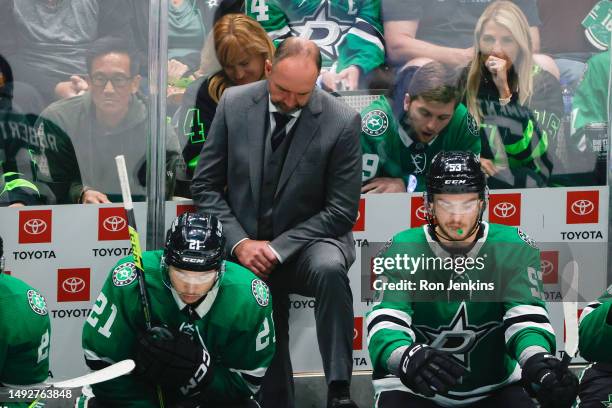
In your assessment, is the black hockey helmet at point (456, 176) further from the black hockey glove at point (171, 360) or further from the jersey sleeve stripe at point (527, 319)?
the black hockey glove at point (171, 360)

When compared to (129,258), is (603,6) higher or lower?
higher

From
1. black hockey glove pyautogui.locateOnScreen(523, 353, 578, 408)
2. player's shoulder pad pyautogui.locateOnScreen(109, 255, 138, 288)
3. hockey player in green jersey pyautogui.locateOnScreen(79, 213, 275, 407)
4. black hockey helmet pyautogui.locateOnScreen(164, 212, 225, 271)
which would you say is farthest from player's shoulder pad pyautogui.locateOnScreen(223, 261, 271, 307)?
black hockey glove pyautogui.locateOnScreen(523, 353, 578, 408)

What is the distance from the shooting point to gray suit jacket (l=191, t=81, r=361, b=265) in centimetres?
611

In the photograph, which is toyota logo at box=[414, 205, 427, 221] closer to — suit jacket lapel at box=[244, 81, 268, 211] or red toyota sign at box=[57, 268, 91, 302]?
suit jacket lapel at box=[244, 81, 268, 211]

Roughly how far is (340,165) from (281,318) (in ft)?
2.34

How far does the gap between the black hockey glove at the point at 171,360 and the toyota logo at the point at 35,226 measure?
134 centimetres

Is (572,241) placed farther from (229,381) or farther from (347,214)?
(229,381)

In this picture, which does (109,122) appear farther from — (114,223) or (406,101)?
(406,101)

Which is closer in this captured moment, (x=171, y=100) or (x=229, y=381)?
(x=229, y=381)

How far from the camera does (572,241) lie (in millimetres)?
6672

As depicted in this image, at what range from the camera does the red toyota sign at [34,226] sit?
21.1ft

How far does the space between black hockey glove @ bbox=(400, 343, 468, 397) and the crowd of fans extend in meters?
1.77

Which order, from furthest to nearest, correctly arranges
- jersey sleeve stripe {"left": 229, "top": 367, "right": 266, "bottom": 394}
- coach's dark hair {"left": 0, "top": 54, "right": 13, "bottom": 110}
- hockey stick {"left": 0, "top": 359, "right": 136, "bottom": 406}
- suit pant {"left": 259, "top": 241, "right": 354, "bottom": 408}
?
coach's dark hair {"left": 0, "top": 54, "right": 13, "bottom": 110}, suit pant {"left": 259, "top": 241, "right": 354, "bottom": 408}, jersey sleeve stripe {"left": 229, "top": 367, "right": 266, "bottom": 394}, hockey stick {"left": 0, "top": 359, "right": 136, "bottom": 406}

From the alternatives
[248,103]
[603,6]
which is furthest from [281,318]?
[603,6]
